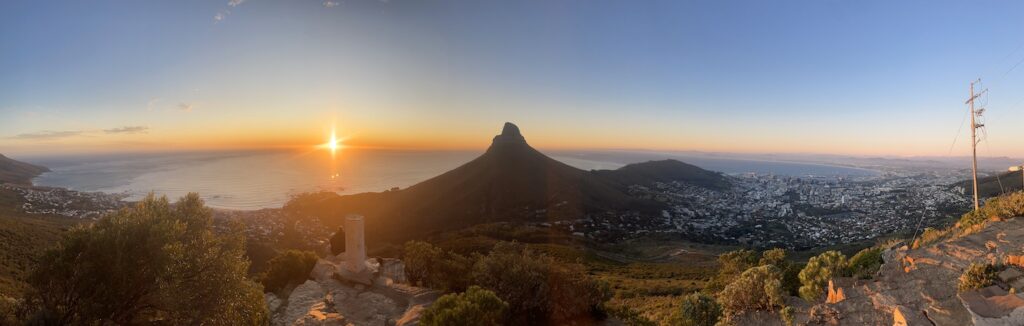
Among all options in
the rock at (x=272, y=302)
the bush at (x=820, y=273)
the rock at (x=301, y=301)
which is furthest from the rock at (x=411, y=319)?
the bush at (x=820, y=273)

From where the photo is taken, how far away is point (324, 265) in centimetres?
2138

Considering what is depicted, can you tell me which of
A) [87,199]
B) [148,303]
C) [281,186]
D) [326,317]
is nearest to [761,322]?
[326,317]

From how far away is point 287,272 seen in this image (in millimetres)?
20516

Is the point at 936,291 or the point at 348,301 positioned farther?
the point at 348,301

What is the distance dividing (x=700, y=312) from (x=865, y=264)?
4.90 m

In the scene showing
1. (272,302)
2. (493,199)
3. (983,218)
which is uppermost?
(983,218)

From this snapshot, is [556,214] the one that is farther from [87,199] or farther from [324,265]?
[87,199]

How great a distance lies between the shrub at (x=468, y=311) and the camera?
984 cm

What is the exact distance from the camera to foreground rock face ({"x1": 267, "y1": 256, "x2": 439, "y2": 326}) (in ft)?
47.2

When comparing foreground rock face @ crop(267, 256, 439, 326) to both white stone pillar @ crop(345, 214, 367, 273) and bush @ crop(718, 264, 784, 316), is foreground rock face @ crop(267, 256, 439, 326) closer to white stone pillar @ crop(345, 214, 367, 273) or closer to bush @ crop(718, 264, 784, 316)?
white stone pillar @ crop(345, 214, 367, 273)

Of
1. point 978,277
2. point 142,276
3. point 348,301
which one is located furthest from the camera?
point 348,301

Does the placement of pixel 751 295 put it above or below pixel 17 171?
above

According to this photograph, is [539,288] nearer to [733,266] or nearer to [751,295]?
[751,295]

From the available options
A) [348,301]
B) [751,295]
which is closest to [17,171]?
[348,301]
